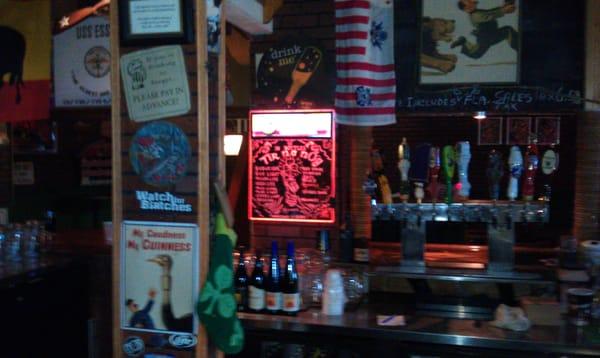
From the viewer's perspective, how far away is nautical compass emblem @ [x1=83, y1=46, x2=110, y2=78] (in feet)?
18.0

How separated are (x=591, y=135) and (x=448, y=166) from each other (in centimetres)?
136

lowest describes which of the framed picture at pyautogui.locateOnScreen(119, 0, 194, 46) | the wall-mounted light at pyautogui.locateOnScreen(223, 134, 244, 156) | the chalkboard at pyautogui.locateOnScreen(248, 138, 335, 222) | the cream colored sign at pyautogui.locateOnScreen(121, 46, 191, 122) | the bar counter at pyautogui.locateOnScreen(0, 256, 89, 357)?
the bar counter at pyautogui.locateOnScreen(0, 256, 89, 357)

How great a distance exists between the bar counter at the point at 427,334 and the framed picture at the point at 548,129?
19.0 ft

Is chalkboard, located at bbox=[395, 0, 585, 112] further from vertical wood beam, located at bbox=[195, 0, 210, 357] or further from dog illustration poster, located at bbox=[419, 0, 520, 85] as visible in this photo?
vertical wood beam, located at bbox=[195, 0, 210, 357]

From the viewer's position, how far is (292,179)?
6.17m

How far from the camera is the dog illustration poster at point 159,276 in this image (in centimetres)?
332

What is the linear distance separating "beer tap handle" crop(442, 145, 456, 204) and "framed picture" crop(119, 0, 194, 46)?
215cm

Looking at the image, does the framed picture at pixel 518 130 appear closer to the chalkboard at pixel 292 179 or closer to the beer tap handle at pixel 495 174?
the chalkboard at pixel 292 179

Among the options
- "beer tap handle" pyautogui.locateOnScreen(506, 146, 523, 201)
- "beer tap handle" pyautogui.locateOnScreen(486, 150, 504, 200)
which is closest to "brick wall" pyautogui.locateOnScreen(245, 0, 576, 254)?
"beer tap handle" pyautogui.locateOnScreen(486, 150, 504, 200)

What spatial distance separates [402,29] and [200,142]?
2.69 m

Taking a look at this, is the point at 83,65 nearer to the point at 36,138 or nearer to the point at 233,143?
Answer: the point at 233,143

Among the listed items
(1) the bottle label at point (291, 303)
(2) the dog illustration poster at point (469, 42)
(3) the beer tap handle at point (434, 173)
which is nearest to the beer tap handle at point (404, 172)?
(3) the beer tap handle at point (434, 173)

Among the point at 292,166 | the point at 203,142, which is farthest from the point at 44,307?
the point at 292,166

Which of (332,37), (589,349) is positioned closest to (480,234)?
(332,37)
